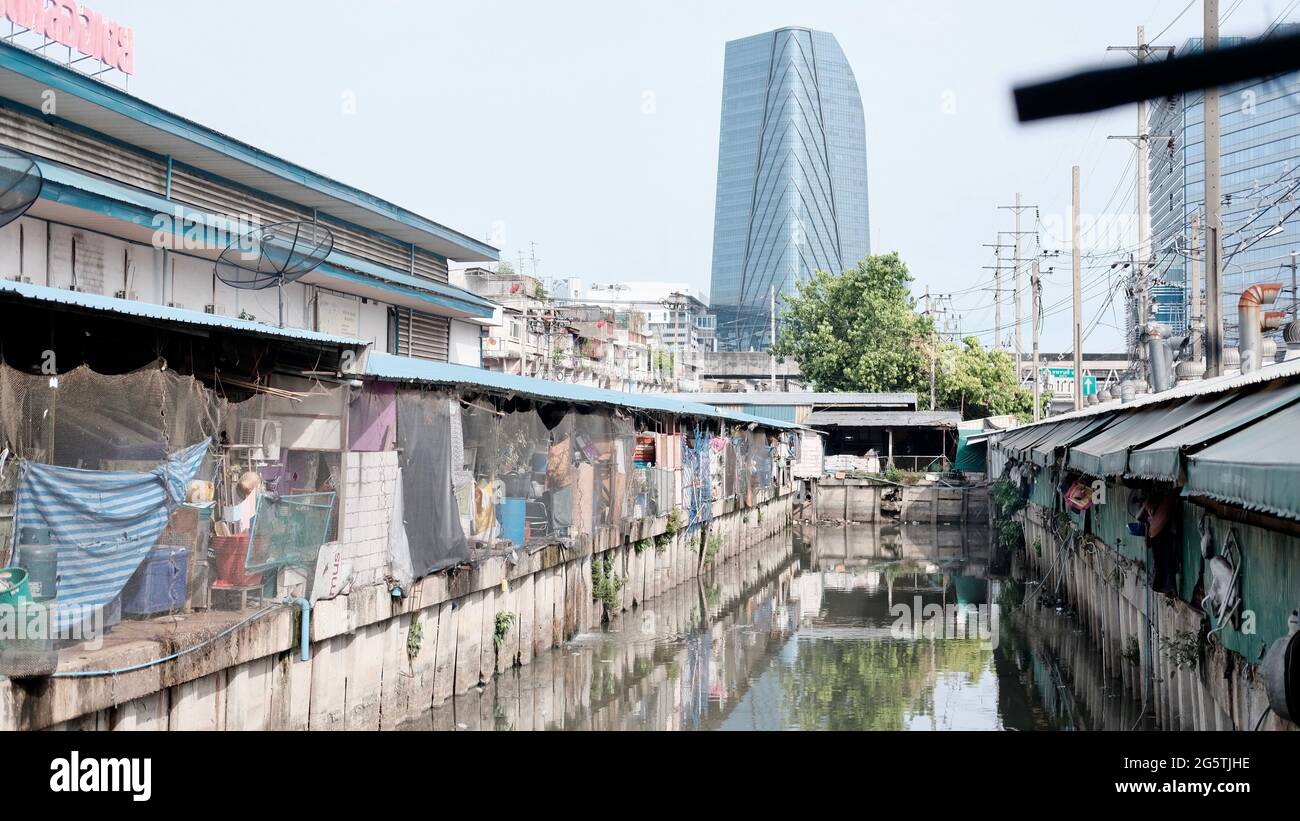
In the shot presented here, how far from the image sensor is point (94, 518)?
762 centimetres

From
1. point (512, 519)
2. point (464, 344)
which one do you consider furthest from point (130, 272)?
point (464, 344)

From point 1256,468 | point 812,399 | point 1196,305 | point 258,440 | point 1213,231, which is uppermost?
point 1213,231

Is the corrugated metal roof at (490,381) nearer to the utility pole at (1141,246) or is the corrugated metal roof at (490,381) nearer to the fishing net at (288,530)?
the fishing net at (288,530)

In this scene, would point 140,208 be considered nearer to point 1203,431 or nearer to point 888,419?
point 1203,431

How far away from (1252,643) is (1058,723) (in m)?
7.08

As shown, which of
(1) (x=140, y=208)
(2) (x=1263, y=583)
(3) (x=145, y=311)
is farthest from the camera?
(1) (x=140, y=208)

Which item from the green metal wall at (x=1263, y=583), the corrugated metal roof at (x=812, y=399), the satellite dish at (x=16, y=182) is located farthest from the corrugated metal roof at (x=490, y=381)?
the corrugated metal roof at (x=812, y=399)

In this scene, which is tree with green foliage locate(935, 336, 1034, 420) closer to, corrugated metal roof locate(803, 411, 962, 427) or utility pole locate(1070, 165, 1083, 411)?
corrugated metal roof locate(803, 411, 962, 427)

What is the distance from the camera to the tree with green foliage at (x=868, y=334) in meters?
63.9

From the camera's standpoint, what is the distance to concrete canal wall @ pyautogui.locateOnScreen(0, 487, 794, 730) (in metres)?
Answer: 7.49

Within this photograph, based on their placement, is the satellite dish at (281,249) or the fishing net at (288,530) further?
the satellite dish at (281,249)

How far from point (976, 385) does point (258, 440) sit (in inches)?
2207

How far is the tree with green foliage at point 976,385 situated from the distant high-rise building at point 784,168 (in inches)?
4331

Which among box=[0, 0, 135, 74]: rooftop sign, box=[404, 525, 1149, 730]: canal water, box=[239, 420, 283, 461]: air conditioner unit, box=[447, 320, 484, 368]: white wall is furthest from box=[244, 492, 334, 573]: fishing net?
box=[447, 320, 484, 368]: white wall
